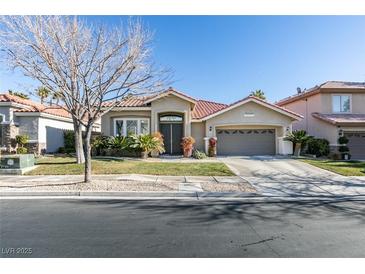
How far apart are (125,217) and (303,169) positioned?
11375mm

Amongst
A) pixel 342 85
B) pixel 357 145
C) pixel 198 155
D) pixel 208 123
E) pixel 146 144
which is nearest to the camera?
pixel 146 144

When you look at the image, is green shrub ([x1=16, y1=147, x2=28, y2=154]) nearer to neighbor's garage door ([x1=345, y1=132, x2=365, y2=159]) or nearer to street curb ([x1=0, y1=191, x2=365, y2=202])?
street curb ([x1=0, y1=191, x2=365, y2=202])

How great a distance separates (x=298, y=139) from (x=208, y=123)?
21.0 feet

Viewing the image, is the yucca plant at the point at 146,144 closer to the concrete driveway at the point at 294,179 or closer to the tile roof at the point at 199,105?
the tile roof at the point at 199,105

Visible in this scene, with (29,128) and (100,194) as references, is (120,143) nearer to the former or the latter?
(29,128)

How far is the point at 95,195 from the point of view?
30.3ft

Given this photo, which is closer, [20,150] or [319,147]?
[20,150]

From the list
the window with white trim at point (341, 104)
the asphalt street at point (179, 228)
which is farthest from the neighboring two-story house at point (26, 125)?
the window with white trim at point (341, 104)

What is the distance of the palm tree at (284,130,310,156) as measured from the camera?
19.8 m

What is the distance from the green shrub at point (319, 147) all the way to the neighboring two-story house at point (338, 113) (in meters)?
0.56

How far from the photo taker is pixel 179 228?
5.95m

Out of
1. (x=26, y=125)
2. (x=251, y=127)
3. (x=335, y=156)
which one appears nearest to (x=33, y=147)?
(x=26, y=125)

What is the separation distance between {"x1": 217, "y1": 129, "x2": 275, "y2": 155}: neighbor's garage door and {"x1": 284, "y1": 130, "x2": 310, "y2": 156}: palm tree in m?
1.86

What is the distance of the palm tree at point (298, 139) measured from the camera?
19844 millimetres
